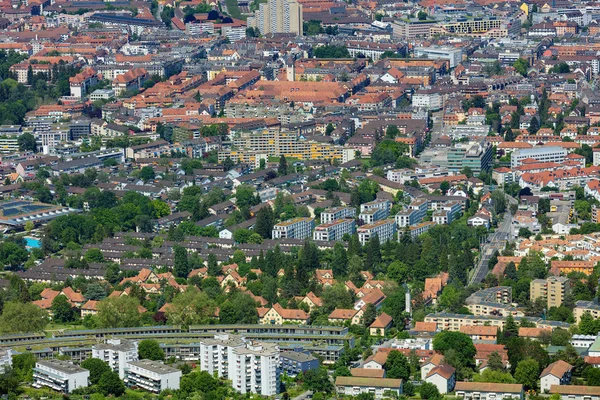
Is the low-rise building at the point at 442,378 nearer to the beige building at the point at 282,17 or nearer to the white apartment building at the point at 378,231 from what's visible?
the white apartment building at the point at 378,231

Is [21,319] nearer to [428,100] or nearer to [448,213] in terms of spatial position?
[448,213]

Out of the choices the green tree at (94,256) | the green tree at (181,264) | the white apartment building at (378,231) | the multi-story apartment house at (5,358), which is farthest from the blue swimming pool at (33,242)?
the multi-story apartment house at (5,358)


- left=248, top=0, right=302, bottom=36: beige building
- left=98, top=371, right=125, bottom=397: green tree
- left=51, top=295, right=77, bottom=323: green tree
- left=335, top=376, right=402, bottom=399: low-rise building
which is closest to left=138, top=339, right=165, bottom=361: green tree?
left=98, top=371, right=125, bottom=397: green tree

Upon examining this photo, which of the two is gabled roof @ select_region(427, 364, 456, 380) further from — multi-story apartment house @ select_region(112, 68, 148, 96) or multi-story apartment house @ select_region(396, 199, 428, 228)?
multi-story apartment house @ select_region(112, 68, 148, 96)

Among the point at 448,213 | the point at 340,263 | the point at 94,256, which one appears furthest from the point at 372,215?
the point at 94,256

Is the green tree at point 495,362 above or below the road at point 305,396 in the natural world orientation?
above

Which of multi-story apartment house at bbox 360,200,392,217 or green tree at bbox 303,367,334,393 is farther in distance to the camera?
multi-story apartment house at bbox 360,200,392,217
